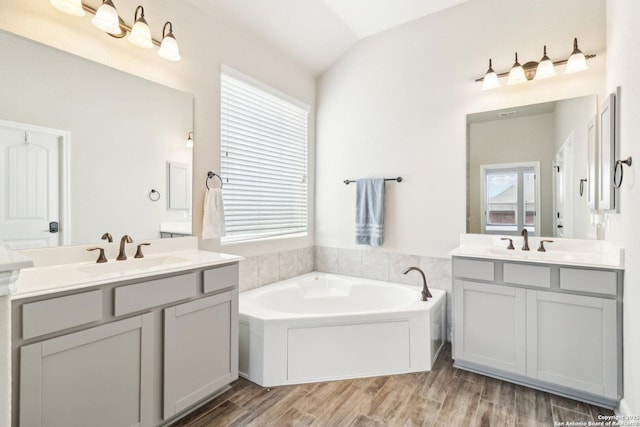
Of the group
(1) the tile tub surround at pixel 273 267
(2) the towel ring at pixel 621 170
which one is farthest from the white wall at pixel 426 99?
(2) the towel ring at pixel 621 170

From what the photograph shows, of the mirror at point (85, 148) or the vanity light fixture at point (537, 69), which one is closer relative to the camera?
the mirror at point (85, 148)

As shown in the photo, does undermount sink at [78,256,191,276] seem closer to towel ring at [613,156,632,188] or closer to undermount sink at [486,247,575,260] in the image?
undermount sink at [486,247,575,260]

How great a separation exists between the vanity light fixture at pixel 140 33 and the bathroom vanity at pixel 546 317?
98.5 inches

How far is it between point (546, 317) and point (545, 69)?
174cm

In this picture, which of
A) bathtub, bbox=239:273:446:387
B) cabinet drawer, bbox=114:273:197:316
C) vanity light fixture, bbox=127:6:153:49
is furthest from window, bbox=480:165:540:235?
vanity light fixture, bbox=127:6:153:49

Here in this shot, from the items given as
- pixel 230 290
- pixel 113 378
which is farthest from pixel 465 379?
pixel 113 378

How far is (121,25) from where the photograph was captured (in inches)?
72.9

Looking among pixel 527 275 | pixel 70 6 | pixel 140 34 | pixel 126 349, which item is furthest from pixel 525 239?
pixel 70 6

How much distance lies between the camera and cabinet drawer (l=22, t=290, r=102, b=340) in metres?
1.22

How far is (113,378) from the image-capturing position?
1464 millimetres

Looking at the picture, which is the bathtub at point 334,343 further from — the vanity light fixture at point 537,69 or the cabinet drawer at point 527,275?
the vanity light fixture at point 537,69

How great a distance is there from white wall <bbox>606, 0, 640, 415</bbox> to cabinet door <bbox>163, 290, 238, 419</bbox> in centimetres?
214

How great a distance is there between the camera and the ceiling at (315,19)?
2.54 meters

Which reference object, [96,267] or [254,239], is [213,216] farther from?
[96,267]
